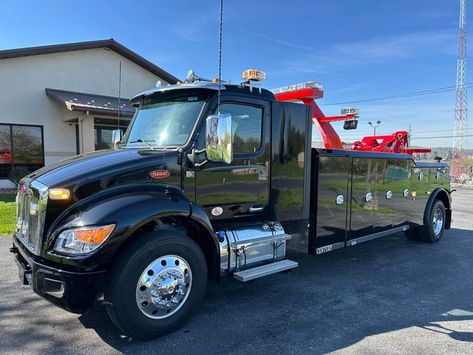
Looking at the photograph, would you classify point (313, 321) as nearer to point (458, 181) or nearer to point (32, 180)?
point (32, 180)

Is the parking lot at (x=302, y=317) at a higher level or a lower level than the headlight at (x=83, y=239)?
lower

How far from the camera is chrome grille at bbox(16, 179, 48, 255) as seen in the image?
322cm

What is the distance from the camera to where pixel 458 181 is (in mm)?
28797

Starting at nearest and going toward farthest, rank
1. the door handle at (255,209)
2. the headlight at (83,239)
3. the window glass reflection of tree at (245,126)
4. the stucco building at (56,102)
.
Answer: the headlight at (83,239) → the window glass reflection of tree at (245,126) → the door handle at (255,209) → the stucco building at (56,102)

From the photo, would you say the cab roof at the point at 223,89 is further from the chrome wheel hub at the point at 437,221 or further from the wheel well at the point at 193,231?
the chrome wheel hub at the point at 437,221

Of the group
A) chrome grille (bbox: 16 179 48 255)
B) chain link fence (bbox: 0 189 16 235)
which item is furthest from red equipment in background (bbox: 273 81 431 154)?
chain link fence (bbox: 0 189 16 235)

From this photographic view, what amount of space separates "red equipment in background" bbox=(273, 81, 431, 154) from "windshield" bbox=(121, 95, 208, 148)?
176 centimetres

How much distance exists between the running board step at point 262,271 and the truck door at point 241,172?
1.92ft

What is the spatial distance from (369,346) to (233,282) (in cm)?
202

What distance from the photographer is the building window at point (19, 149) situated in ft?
44.2

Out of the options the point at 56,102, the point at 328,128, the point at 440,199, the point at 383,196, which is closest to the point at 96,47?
the point at 56,102

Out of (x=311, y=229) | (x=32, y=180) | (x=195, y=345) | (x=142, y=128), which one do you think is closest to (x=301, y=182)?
(x=311, y=229)

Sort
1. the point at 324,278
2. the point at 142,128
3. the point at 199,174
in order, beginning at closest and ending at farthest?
the point at 199,174, the point at 142,128, the point at 324,278

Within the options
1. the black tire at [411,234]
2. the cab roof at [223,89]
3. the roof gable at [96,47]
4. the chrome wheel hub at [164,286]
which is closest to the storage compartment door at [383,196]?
the black tire at [411,234]
